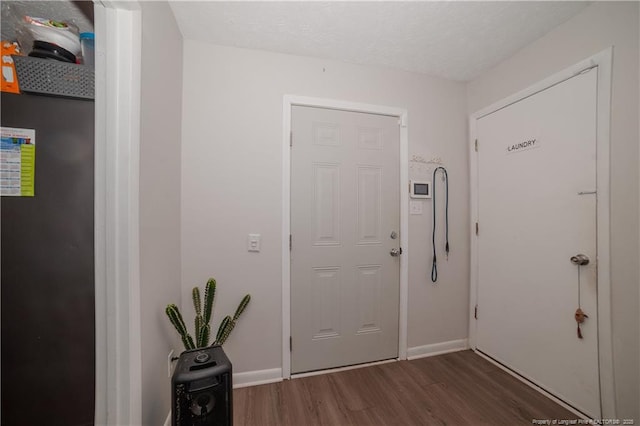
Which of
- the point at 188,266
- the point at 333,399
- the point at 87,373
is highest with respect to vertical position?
the point at 188,266

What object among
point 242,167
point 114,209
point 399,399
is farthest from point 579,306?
point 114,209

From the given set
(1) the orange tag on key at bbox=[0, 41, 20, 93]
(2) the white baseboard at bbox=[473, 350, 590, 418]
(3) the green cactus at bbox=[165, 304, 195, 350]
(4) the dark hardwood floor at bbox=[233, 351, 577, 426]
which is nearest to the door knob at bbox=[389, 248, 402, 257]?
(4) the dark hardwood floor at bbox=[233, 351, 577, 426]

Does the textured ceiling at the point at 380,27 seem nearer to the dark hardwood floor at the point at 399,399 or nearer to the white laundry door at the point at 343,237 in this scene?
the white laundry door at the point at 343,237

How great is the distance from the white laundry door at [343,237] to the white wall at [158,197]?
32.5 inches

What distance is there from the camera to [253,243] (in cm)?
174

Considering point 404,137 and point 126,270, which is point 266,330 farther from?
point 404,137

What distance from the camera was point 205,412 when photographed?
3.48ft

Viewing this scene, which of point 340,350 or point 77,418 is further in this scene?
point 340,350

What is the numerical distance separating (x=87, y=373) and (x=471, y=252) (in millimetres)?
2822

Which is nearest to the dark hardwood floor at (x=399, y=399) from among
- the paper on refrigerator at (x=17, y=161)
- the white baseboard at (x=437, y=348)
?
the white baseboard at (x=437, y=348)

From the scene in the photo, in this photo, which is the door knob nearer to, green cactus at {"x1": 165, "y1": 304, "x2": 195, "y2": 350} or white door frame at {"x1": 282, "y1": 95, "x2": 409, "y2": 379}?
white door frame at {"x1": 282, "y1": 95, "x2": 409, "y2": 379}

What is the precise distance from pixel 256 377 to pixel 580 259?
2.39m

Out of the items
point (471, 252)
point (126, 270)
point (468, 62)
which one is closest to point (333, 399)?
point (126, 270)

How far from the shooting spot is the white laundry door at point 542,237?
1433 mm
